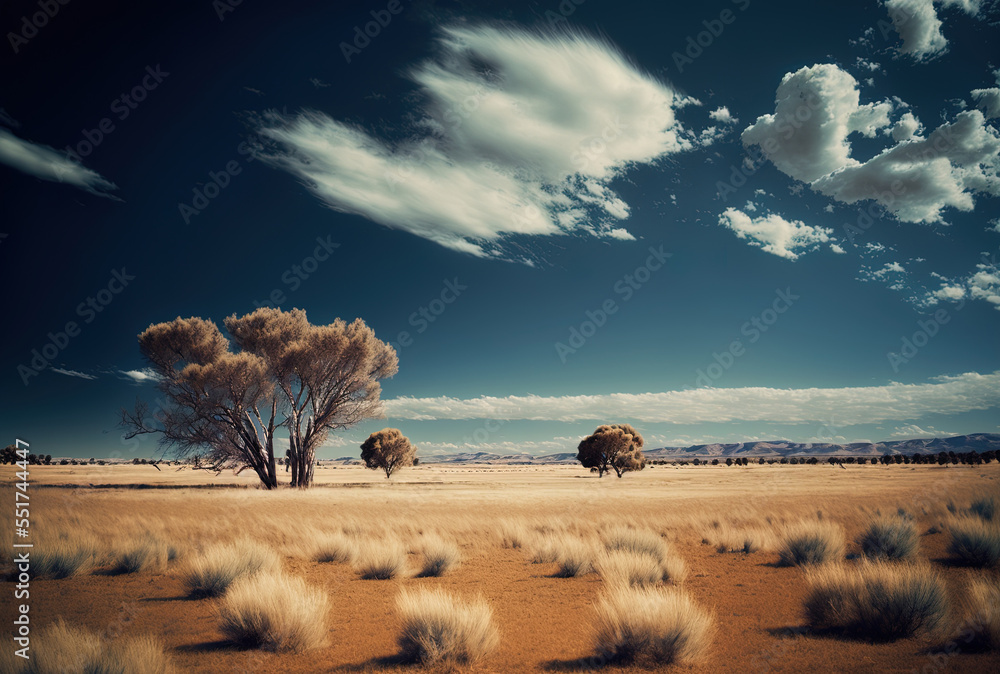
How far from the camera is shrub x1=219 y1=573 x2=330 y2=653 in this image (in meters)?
5.69

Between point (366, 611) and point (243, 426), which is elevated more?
point (243, 426)

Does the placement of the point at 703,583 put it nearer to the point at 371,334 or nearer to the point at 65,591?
the point at 65,591

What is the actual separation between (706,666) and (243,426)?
3557cm

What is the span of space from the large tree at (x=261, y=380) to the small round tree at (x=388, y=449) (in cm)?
2372

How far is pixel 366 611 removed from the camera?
744 cm

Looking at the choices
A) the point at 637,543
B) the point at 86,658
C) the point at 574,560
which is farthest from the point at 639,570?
the point at 86,658

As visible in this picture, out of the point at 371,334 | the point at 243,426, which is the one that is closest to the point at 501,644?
the point at 371,334

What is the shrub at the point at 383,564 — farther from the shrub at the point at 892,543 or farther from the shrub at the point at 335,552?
the shrub at the point at 892,543

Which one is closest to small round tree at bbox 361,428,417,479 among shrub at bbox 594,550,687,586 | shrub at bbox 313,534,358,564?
shrub at bbox 313,534,358,564

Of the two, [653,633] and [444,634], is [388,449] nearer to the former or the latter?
[444,634]

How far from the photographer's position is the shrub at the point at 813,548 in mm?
10461

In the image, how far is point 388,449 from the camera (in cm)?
5984

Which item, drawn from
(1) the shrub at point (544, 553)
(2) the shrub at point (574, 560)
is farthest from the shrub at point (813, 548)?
(1) the shrub at point (544, 553)

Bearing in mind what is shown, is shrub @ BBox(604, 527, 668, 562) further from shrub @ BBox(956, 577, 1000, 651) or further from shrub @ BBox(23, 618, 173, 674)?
shrub @ BBox(23, 618, 173, 674)
